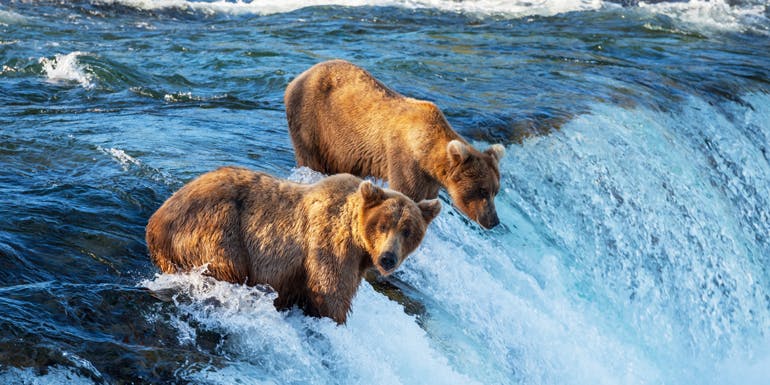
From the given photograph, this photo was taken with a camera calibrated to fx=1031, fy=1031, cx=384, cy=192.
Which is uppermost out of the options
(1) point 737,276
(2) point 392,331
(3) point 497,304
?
(2) point 392,331

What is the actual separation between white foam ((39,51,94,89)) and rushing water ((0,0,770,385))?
67mm

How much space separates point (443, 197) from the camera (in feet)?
29.2

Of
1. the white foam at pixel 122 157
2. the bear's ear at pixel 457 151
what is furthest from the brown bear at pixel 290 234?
the white foam at pixel 122 157

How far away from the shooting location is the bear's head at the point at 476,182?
7.63 metres

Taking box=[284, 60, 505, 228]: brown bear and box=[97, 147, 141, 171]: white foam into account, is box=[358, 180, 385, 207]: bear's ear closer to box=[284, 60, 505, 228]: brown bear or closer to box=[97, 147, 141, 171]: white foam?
box=[284, 60, 505, 228]: brown bear

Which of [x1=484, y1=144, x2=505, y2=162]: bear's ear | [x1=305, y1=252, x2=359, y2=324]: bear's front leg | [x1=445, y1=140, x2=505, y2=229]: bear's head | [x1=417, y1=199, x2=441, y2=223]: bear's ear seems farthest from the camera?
[x1=484, y1=144, x2=505, y2=162]: bear's ear

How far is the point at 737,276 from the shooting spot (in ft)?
35.8

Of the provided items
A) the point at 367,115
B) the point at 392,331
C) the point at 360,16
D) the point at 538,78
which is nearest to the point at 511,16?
the point at 360,16

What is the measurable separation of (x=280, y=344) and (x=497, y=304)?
257 centimetres

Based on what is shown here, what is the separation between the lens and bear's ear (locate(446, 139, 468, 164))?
7441 mm

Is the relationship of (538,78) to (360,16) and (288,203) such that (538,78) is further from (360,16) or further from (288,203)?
(288,203)

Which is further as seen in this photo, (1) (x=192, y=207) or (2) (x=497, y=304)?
(2) (x=497, y=304)

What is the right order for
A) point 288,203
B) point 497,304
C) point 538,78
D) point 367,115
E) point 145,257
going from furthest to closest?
point 538,78 → point 367,115 → point 497,304 → point 145,257 → point 288,203

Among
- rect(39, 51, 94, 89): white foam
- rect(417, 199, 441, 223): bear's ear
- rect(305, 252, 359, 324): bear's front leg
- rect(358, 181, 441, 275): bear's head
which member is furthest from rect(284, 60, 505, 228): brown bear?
rect(39, 51, 94, 89): white foam
